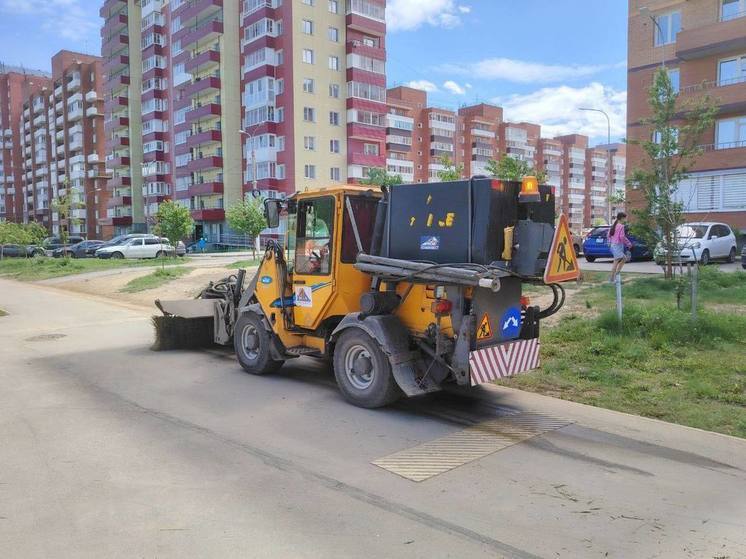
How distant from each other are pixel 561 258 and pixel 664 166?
791 centimetres

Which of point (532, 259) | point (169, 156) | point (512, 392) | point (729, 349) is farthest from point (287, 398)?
point (169, 156)

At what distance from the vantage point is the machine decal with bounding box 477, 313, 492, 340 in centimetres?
623

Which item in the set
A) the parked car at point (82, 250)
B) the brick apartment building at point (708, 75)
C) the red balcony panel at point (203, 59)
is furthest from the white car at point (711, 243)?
the red balcony panel at point (203, 59)

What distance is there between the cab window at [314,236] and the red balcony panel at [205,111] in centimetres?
5937

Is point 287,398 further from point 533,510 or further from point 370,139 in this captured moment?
point 370,139

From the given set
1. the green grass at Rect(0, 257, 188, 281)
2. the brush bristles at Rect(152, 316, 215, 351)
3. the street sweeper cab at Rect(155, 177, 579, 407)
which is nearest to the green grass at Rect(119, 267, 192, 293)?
the green grass at Rect(0, 257, 188, 281)

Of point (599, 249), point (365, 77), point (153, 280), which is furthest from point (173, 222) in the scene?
point (365, 77)

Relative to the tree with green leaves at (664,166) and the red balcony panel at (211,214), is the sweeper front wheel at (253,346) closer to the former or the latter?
the tree with green leaves at (664,166)

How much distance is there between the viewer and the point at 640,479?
15.4ft

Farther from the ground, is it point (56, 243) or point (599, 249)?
point (56, 243)

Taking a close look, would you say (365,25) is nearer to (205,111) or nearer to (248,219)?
(205,111)

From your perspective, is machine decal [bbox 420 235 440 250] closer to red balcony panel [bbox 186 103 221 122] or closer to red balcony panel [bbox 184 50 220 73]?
red balcony panel [bbox 186 103 221 122]

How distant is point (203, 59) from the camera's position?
6297cm

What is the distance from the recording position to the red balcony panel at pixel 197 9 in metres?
62.5
